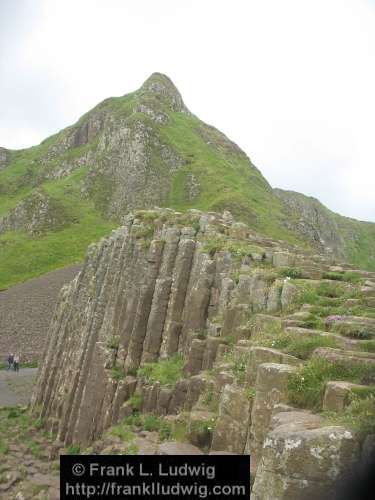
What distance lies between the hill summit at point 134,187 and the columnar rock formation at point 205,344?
4962 cm

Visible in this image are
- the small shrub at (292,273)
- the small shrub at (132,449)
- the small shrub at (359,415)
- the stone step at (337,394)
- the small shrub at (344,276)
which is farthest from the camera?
the small shrub at (344,276)

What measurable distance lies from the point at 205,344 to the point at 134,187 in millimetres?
95679

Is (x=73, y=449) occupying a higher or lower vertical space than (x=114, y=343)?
lower

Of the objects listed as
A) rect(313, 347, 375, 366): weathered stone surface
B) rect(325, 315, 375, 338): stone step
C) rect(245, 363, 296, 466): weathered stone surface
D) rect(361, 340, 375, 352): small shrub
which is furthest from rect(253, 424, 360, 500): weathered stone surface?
rect(325, 315, 375, 338): stone step

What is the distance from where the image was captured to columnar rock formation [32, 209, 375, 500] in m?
9.26

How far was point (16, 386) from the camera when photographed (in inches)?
2226

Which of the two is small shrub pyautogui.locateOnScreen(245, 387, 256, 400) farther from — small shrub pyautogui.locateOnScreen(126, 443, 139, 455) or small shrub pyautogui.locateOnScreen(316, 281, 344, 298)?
small shrub pyautogui.locateOnScreen(316, 281, 344, 298)

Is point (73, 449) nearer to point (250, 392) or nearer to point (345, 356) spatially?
point (250, 392)

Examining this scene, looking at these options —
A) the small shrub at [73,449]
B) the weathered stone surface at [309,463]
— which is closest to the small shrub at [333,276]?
the weathered stone surface at [309,463]

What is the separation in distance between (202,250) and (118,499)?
16.5m

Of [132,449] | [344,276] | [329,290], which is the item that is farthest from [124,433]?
[344,276]

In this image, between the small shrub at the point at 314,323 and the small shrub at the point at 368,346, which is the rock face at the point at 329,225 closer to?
the small shrub at the point at 314,323

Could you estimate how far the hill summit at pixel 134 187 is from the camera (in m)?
100

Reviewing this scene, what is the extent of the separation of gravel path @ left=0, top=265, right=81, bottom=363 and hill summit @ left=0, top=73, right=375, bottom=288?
11299mm
